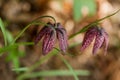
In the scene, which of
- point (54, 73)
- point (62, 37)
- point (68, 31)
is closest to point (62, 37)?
point (62, 37)

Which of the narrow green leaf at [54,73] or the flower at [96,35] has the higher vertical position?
the flower at [96,35]

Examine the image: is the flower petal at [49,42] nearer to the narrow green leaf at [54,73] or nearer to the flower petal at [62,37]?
the flower petal at [62,37]

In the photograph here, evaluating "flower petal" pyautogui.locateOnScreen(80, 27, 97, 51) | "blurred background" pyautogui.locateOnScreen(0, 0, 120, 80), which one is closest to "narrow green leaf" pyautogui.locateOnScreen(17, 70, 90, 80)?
"blurred background" pyautogui.locateOnScreen(0, 0, 120, 80)

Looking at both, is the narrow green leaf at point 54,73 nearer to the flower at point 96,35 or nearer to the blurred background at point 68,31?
the blurred background at point 68,31

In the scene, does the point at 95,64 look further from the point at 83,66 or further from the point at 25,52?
the point at 25,52

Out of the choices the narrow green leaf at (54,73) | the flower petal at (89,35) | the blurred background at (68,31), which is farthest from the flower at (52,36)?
the blurred background at (68,31)

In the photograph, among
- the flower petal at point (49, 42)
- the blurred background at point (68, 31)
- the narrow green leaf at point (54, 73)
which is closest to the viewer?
the flower petal at point (49, 42)

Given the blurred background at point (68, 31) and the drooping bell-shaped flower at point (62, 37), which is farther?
the blurred background at point (68, 31)

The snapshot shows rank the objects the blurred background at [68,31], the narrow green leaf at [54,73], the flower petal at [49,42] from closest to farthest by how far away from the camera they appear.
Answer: the flower petal at [49,42] < the narrow green leaf at [54,73] < the blurred background at [68,31]

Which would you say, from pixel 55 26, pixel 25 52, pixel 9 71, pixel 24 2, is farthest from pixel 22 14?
pixel 55 26

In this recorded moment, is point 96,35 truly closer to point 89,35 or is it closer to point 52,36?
point 89,35

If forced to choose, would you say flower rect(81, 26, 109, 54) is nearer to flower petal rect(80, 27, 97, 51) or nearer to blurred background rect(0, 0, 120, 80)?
flower petal rect(80, 27, 97, 51)
